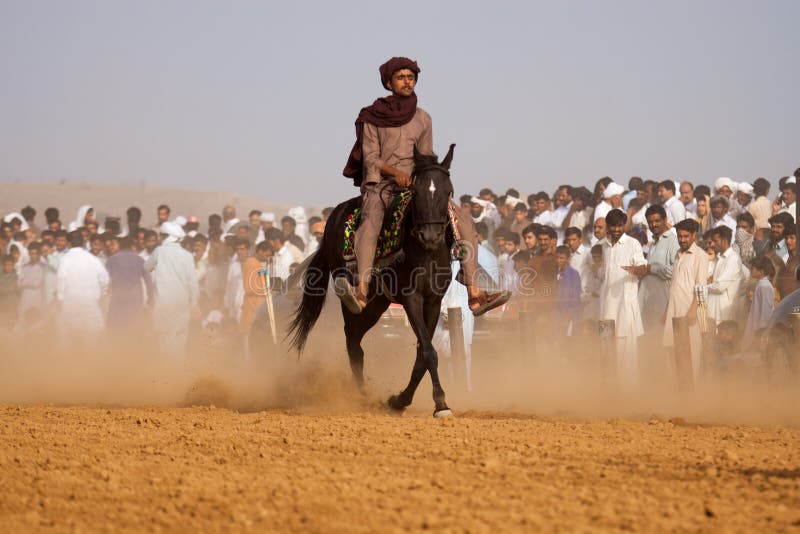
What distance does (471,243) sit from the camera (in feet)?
35.5

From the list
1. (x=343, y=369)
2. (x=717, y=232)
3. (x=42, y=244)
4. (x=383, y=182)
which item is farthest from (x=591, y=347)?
(x=42, y=244)

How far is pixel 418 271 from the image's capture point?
424 inches

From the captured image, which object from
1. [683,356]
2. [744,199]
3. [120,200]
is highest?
[120,200]

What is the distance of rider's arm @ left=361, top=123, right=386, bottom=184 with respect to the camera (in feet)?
36.4

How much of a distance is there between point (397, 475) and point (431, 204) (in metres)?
3.96

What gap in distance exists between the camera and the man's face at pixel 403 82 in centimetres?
1121

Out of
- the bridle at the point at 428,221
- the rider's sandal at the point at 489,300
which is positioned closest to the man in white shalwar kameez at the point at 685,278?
the rider's sandal at the point at 489,300

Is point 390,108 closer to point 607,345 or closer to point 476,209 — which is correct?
point 607,345

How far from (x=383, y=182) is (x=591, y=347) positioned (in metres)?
4.20

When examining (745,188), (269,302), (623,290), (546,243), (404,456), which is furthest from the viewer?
(745,188)

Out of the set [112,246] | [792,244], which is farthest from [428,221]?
[112,246]

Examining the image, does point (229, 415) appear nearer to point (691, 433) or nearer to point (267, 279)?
point (691, 433)

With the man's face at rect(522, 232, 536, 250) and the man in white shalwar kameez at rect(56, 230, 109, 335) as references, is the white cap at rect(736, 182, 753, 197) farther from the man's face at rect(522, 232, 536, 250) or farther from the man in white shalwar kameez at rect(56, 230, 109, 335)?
the man in white shalwar kameez at rect(56, 230, 109, 335)

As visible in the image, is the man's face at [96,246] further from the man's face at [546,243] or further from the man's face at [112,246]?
the man's face at [546,243]
